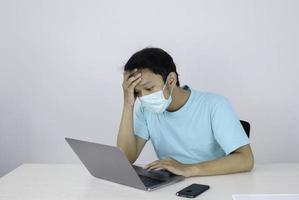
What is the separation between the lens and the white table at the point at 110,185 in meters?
1.23

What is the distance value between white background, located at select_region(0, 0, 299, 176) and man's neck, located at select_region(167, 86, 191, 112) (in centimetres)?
72

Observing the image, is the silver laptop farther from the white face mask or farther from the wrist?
the white face mask

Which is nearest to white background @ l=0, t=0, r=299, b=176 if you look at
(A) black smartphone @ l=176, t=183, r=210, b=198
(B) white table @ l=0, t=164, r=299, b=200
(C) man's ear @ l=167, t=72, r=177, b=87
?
(C) man's ear @ l=167, t=72, r=177, b=87

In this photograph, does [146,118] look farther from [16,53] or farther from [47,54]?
[16,53]

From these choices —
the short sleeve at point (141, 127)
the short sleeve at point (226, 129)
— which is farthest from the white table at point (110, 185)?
the short sleeve at point (141, 127)

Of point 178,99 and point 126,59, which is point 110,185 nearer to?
point 178,99

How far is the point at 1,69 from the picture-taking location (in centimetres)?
249

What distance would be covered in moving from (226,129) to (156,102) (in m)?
0.31

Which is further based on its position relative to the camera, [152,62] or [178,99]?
[178,99]

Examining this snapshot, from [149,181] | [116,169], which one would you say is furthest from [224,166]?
[116,169]

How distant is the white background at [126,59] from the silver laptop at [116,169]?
1.09 metres

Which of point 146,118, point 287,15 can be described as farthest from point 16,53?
point 287,15

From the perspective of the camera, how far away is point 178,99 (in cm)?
172

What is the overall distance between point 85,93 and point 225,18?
3.29 ft
